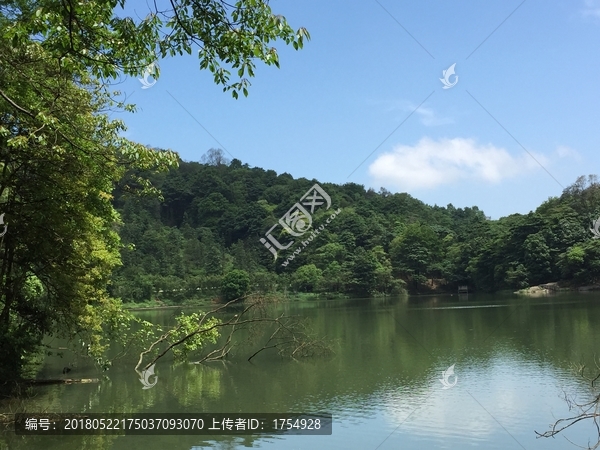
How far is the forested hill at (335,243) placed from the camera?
141ft

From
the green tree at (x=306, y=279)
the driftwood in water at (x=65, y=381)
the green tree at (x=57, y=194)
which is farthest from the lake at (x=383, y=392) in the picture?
the green tree at (x=306, y=279)

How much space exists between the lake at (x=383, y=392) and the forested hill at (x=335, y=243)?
2168 cm

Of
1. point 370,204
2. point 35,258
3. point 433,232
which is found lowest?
point 35,258

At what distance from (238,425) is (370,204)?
56.1 m

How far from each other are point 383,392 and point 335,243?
43.2 metres

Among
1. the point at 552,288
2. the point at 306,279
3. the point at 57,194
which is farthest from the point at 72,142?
the point at 306,279

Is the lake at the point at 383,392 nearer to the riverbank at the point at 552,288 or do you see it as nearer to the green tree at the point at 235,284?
the riverbank at the point at 552,288

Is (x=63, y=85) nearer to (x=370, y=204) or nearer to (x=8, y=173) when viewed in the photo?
(x=8, y=173)

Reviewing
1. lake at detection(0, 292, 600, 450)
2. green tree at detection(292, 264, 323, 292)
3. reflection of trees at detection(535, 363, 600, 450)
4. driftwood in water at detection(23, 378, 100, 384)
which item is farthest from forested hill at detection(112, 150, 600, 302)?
reflection of trees at detection(535, 363, 600, 450)

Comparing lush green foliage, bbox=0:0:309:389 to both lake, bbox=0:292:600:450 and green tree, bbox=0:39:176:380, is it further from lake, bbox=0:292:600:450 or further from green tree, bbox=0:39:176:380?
lake, bbox=0:292:600:450

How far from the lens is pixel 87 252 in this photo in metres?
10.8

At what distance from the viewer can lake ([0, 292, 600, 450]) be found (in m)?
7.77

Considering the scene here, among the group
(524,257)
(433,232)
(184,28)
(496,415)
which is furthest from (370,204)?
(184,28)

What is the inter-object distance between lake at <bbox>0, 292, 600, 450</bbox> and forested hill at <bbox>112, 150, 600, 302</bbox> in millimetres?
21682
